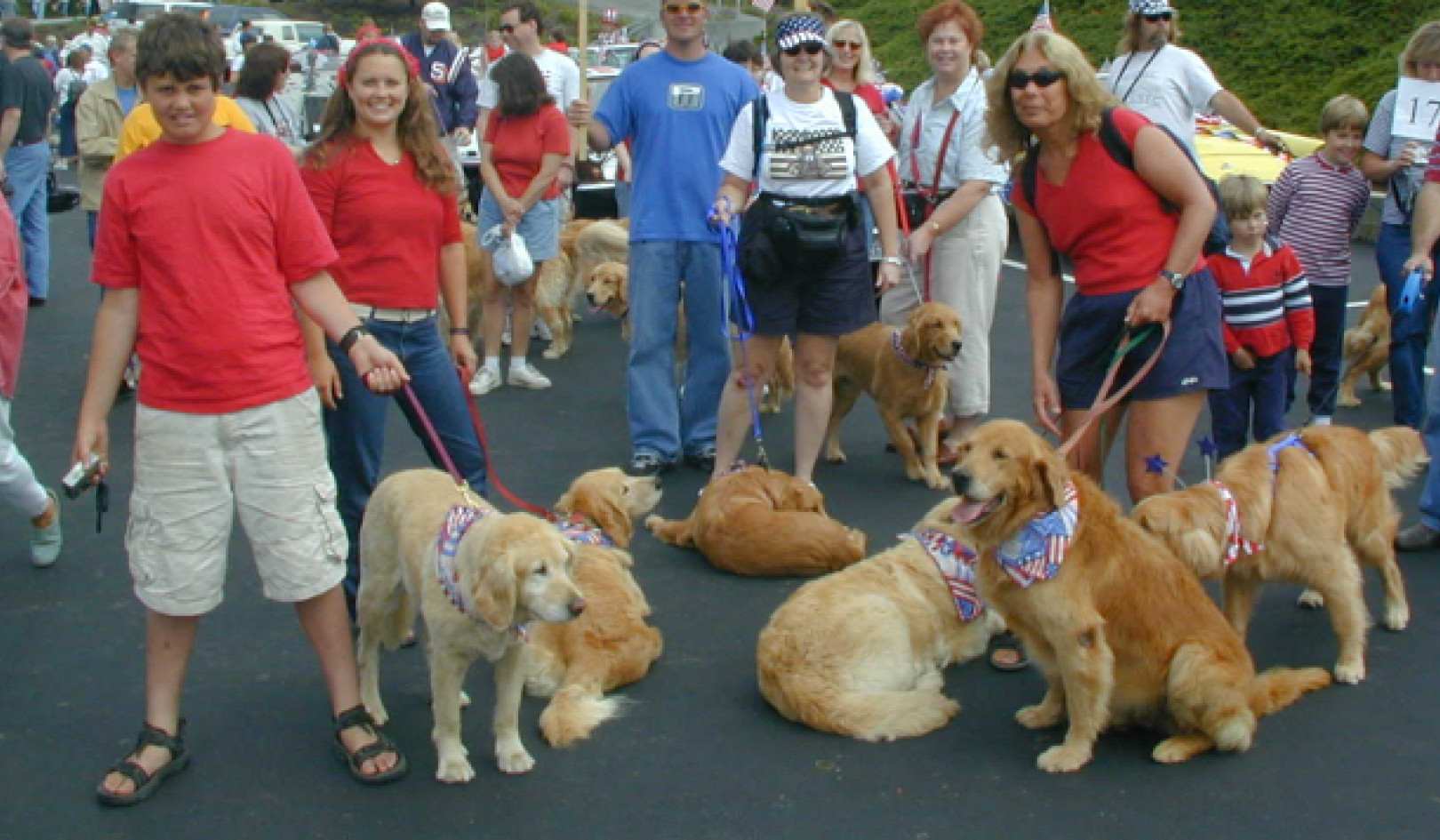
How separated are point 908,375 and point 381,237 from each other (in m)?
3.11

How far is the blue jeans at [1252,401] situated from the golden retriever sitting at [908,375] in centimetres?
126

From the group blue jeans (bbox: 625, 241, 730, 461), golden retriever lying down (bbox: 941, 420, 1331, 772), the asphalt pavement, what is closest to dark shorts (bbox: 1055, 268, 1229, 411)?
golden retriever lying down (bbox: 941, 420, 1331, 772)

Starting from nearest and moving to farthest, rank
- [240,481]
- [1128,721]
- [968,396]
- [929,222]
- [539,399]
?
[240,481], [1128,721], [929,222], [968,396], [539,399]

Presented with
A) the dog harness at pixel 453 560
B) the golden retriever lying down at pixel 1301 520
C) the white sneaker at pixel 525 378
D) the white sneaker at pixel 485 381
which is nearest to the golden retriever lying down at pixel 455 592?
the dog harness at pixel 453 560

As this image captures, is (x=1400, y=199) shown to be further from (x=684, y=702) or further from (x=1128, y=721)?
(x=684, y=702)

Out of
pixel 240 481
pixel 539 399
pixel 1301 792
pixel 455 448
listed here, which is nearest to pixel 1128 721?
pixel 1301 792

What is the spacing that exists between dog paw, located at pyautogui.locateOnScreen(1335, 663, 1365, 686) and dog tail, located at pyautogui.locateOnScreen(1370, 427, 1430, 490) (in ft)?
2.24

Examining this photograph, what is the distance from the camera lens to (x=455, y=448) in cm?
442

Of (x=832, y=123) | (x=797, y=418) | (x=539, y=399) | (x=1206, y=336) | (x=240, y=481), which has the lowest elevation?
(x=539, y=399)

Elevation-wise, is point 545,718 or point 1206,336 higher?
point 1206,336

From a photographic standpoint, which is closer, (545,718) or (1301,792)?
(1301,792)

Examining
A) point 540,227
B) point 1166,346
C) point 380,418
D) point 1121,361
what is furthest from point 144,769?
point 540,227

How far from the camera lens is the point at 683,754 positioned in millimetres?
3891

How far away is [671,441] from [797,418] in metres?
0.92
